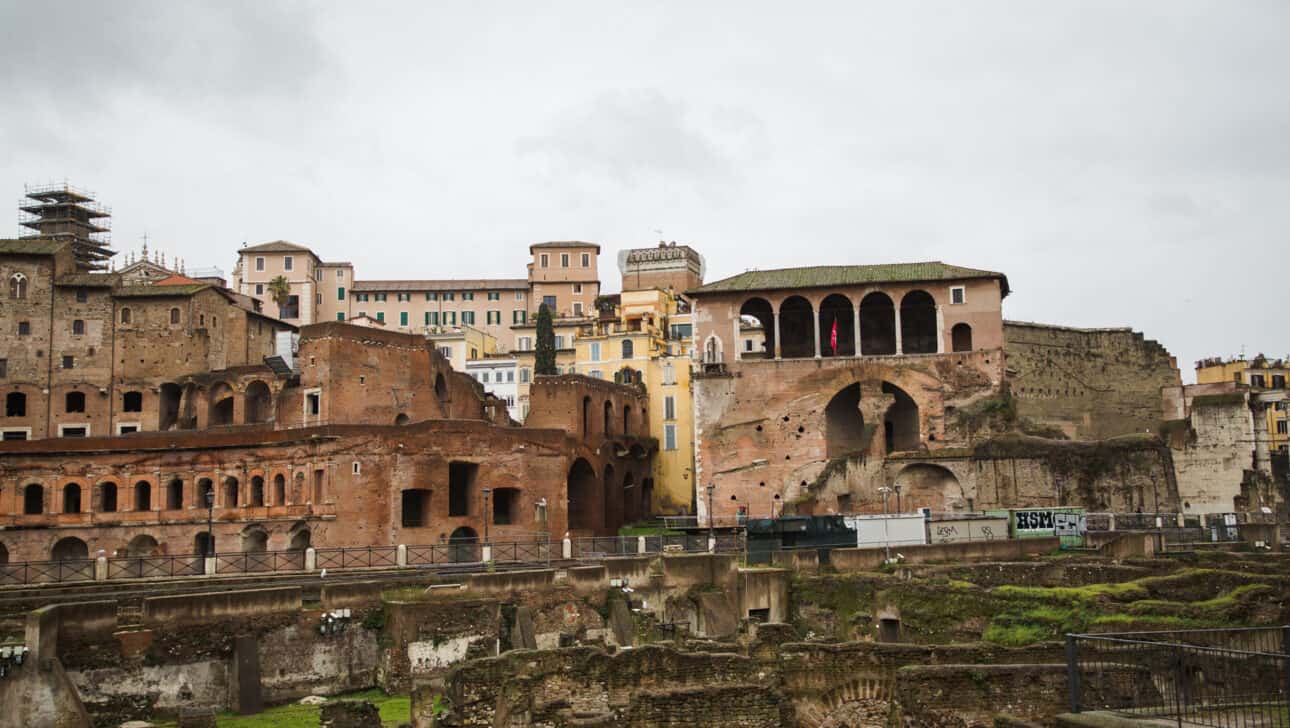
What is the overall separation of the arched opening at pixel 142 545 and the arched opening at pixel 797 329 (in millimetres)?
33477

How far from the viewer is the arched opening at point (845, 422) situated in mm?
63250

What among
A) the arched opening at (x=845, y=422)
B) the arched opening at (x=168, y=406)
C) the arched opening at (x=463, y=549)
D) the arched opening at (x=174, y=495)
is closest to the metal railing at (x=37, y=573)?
the arched opening at (x=463, y=549)

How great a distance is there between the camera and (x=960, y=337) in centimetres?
6328

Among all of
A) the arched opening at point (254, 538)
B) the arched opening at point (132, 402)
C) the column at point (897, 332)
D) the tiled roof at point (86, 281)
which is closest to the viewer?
the arched opening at point (254, 538)

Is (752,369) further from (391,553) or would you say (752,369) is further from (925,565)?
(925,565)

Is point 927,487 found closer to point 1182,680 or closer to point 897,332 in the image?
point 897,332

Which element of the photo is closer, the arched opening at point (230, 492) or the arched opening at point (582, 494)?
the arched opening at point (230, 492)

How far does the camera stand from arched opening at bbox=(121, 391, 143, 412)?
73312 millimetres

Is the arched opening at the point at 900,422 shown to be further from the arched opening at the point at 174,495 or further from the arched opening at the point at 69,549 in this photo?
the arched opening at the point at 69,549

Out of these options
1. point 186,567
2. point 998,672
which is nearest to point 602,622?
point 186,567

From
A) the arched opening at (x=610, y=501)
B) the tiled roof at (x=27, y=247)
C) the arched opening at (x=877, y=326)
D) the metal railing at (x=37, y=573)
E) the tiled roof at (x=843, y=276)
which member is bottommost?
the metal railing at (x=37, y=573)

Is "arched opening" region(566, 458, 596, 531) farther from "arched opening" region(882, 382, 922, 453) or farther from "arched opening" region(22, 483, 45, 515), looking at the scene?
"arched opening" region(22, 483, 45, 515)

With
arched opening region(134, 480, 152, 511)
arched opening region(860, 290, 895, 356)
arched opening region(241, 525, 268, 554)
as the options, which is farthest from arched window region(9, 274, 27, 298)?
arched opening region(860, 290, 895, 356)

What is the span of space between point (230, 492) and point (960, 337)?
37258 mm
